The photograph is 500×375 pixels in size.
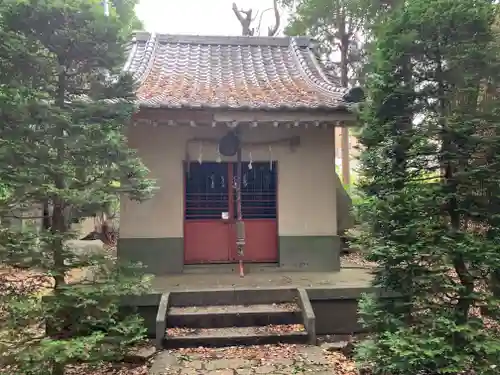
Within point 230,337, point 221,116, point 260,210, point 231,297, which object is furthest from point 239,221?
point 230,337

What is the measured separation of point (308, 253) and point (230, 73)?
13.3 ft

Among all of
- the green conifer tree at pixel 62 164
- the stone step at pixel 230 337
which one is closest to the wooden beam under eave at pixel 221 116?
the green conifer tree at pixel 62 164

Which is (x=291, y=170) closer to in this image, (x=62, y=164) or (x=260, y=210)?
(x=260, y=210)

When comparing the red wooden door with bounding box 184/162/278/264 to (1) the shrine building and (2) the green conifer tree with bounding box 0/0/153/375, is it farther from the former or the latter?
(2) the green conifer tree with bounding box 0/0/153/375

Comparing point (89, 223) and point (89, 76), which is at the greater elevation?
point (89, 76)

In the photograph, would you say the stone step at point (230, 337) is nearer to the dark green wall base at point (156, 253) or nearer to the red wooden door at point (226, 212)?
the dark green wall base at point (156, 253)

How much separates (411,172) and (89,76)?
325cm

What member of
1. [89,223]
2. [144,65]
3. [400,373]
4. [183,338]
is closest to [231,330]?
[183,338]

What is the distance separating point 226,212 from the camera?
7.58 metres

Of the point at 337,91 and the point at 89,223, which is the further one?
the point at 89,223

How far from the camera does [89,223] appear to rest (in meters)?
14.3

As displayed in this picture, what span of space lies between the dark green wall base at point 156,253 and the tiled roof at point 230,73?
2470 millimetres

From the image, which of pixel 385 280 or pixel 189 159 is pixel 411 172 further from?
pixel 189 159

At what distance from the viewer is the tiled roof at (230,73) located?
6.57m
